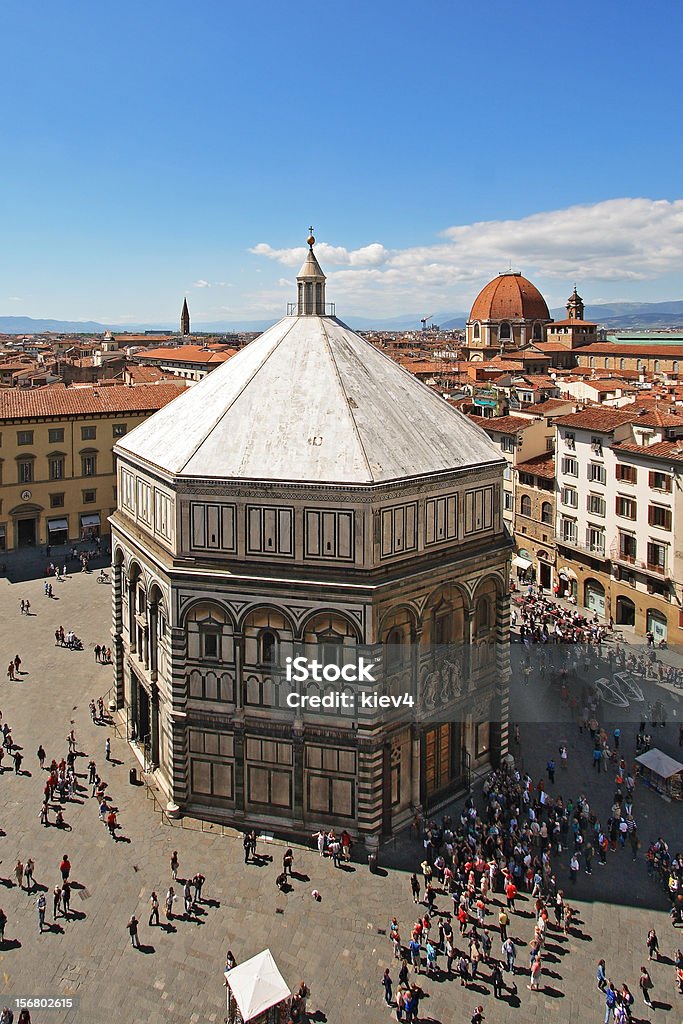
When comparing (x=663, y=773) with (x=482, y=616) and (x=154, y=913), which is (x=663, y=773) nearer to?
(x=482, y=616)

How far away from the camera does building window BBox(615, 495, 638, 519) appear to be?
4753 cm

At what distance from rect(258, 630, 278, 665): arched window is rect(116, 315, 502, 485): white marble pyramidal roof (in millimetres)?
5492

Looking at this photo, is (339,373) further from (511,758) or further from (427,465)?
(511,758)

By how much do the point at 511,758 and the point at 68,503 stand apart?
45.6 meters

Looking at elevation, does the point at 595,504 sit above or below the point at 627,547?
above

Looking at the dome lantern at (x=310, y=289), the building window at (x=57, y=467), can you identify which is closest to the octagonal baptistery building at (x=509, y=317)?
the building window at (x=57, y=467)

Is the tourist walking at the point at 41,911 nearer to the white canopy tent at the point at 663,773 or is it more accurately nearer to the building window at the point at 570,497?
the white canopy tent at the point at 663,773

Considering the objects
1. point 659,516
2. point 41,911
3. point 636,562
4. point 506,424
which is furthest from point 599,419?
point 41,911

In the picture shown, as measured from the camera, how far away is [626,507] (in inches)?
1893

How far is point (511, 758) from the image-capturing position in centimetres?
3344

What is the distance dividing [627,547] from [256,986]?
117 ft

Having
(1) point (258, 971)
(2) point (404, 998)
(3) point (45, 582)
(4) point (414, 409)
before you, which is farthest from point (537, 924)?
(3) point (45, 582)

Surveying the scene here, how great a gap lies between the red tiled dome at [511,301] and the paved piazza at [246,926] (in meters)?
138

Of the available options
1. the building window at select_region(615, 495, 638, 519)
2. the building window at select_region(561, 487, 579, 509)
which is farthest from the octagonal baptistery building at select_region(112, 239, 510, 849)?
the building window at select_region(561, 487, 579, 509)
